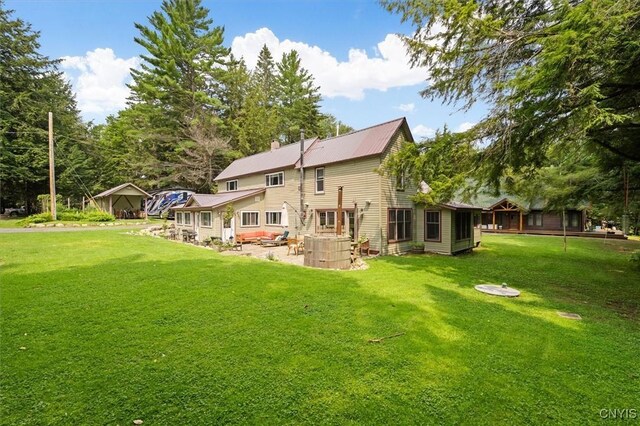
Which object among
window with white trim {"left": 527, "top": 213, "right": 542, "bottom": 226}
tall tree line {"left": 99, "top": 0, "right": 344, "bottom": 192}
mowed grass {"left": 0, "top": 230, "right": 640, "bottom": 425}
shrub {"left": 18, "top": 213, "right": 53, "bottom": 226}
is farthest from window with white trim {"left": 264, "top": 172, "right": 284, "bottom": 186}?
window with white trim {"left": 527, "top": 213, "right": 542, "bottom": 226}

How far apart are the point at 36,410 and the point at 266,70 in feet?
155

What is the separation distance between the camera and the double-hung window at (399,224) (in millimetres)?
14489

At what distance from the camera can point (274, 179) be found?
65.4 ft

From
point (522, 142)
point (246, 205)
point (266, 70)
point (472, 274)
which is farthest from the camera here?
point (266, 70)

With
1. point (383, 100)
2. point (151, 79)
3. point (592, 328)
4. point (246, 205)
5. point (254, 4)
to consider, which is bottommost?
point (592, 328)

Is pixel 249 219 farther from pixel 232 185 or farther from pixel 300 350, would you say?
pixel 300 350

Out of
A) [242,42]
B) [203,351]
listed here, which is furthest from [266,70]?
[203,351]

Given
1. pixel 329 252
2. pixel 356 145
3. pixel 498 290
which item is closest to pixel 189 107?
pixel 356 145

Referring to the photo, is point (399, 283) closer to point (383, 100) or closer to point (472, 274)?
point (472, 274)

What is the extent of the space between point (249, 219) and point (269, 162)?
447 centimetres

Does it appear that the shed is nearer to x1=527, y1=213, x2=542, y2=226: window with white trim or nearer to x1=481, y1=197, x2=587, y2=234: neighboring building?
x1=481, y1=197, x2=587, y2=234: neighboring building

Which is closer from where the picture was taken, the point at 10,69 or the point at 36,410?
the point at 36,410

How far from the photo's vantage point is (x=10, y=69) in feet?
95.5

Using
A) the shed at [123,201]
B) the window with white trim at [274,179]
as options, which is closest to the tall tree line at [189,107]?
the shed at [123,201]
